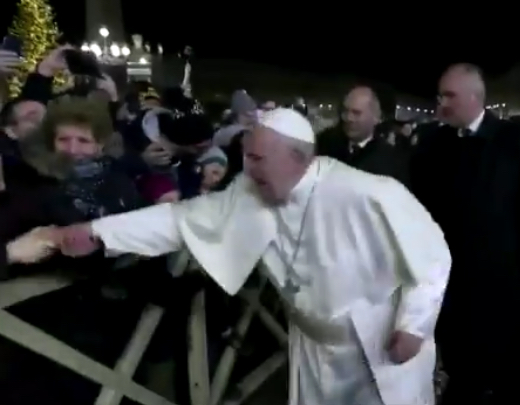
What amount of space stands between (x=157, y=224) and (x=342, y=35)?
58.0 feet

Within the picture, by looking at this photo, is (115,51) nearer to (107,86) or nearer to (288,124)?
(107,86)

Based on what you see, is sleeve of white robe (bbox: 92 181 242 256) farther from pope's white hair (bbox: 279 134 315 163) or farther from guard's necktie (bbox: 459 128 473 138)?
guard's necktie (bbox: 459 128 473 138)

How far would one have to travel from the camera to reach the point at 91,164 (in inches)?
143

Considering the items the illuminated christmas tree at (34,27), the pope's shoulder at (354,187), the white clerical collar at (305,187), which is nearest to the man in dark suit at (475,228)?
the pope's shoulder at (354,187)

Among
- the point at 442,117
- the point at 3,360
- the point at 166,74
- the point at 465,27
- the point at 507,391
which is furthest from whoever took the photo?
the point at 465,27

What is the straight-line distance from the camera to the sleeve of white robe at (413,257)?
12.1ft

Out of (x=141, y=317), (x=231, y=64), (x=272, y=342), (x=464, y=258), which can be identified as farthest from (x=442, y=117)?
(x=231, y=64)

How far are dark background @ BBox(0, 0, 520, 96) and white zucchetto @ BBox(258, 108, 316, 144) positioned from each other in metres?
14.4

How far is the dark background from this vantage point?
63.4ft

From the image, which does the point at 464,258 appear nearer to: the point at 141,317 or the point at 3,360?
the point at 141,317

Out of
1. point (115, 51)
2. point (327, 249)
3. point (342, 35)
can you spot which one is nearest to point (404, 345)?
point (327, 249)

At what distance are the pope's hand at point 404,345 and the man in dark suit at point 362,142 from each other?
175cm

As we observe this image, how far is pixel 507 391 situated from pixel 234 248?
80.8 inches

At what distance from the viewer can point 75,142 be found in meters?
3.68
